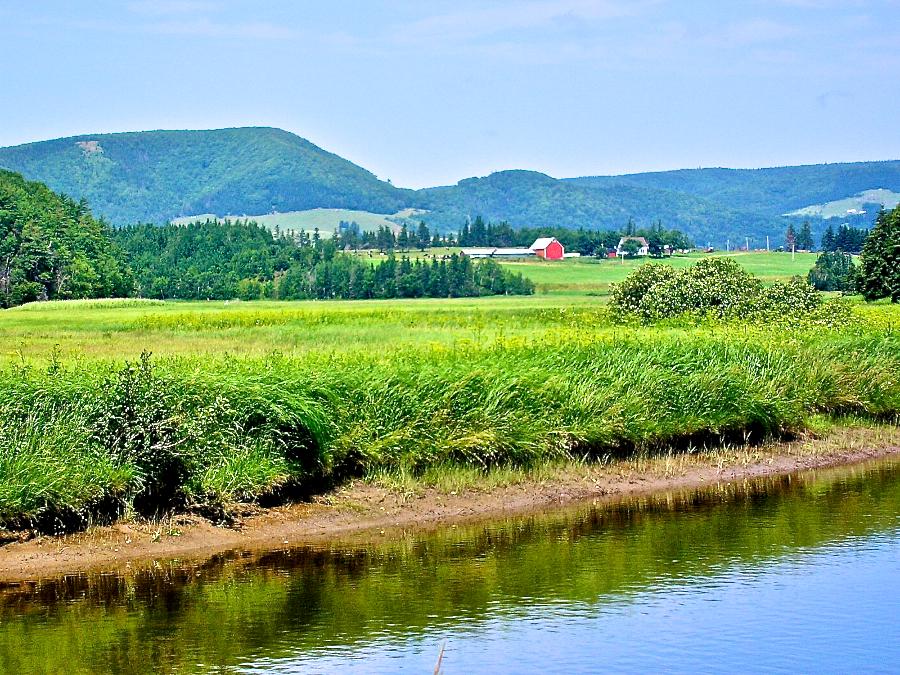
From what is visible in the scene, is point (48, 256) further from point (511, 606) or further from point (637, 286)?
point (511, 606)

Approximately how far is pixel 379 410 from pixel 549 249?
16716 centimetres

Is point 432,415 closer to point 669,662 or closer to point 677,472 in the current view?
point 677,472

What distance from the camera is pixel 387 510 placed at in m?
17.2

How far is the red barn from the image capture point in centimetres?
18032

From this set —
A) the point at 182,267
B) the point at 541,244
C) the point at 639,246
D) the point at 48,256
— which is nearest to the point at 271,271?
the point at 182,267

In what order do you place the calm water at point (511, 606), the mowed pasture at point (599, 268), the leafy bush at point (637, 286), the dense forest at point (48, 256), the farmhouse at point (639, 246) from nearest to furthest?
the calm water at point (511, 606) < the leafy bush at point (637, 286) < the dense forest at point (48, 256) < the mowed pasture at point (599, 268) < the farmhouse at point (639, 246)

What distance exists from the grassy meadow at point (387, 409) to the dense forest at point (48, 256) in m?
93.3

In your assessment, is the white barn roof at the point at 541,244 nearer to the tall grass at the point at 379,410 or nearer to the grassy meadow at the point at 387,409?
the grassy meadow at the point at 387,409

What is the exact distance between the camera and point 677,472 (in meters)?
20.8

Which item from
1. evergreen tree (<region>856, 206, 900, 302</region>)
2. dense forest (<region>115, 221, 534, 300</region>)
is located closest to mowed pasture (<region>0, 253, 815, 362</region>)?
evergreen tree (<region>856, 206, 900, 302</region>)

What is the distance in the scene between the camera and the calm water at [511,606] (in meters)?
10.9

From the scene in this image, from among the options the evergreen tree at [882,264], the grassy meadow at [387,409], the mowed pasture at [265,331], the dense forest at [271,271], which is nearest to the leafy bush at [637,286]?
the mowed pasture at [265,331]

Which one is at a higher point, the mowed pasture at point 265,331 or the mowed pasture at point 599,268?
the mowed pasture at point 599,268

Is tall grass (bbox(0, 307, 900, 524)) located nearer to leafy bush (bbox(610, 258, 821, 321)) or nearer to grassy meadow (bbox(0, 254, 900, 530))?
grassy meadow (bbox(0, 254, 900, 530))
